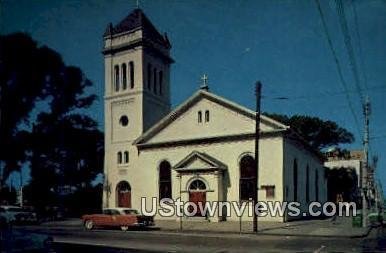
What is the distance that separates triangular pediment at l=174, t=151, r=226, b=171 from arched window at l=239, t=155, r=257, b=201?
1264mm

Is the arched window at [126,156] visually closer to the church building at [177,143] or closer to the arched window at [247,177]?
the church building at [177,143]

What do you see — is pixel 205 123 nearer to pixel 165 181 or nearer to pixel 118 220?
pixel 165 181

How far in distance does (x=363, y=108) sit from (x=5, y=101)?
67.8 feet

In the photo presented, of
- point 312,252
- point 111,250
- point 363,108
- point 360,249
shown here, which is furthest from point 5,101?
point 363,108

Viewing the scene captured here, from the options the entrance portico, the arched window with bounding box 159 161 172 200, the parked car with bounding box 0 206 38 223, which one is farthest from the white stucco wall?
the parked car with bounding box 0 206 38 223

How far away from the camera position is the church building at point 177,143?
1200 inches

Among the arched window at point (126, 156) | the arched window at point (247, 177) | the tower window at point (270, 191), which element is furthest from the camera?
the arched window at point (126, 156)

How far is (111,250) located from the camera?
1455 centimetres

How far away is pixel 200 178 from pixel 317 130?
83.3ft

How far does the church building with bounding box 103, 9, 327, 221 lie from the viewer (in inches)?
1200

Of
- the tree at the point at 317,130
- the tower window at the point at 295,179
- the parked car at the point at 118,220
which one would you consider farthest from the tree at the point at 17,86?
the tree at the point at 317,130

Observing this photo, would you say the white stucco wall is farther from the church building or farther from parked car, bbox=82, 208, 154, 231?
parked car, bbox=82, 208, 154, 231

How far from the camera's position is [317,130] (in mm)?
53062

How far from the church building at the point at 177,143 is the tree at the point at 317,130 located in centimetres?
1101
